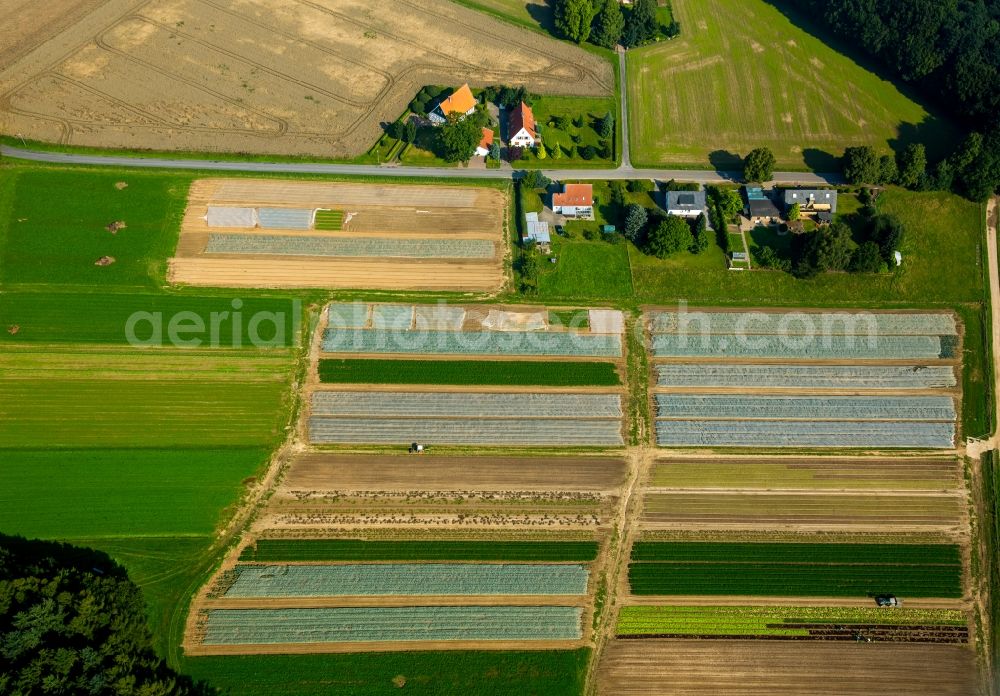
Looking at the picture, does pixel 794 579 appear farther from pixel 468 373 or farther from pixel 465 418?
pixel 468 373

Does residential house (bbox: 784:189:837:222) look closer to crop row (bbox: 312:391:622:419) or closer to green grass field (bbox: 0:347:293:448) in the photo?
crop row (bbox: 312:391:622:419)

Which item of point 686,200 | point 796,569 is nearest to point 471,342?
point 686,200

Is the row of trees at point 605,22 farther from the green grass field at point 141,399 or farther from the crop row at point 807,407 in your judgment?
the green grass field at point 141,399

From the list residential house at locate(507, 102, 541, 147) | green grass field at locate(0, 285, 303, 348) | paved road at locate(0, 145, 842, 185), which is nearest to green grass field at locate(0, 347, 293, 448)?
green grass field at locate(0, 285, 303, 348)

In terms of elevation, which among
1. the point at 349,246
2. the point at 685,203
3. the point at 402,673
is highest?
the point at 685,203

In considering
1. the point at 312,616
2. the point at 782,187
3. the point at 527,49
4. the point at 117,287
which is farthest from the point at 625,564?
the point at 527,49

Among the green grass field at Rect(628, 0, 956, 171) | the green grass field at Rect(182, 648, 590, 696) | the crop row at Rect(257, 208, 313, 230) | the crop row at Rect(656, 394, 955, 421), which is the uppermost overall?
the green grass field at Rect(628, 0, 956, 171)

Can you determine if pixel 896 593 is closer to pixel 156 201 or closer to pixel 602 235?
pixel 602 235
